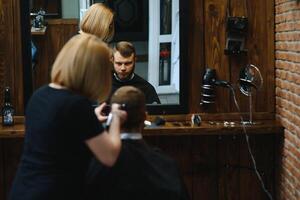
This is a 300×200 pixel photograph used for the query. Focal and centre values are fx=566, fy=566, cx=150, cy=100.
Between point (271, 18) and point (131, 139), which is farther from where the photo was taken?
point (271, 18)

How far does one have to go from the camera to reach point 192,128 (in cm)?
379

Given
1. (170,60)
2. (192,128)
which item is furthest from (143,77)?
(192,128)

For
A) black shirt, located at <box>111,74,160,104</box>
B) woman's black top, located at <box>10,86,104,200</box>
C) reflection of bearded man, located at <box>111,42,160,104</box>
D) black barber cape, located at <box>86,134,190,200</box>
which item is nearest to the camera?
woman's black top, located at <box>10,86,104,200</box>

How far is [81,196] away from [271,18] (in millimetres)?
2351

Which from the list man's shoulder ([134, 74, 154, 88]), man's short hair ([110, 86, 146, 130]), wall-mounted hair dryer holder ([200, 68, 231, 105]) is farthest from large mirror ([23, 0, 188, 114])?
man's short hair ([110, 86, 146, 130])

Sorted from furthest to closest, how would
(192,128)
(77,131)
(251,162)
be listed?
1. (251,162)
2. (192,128)
3. (77,131)

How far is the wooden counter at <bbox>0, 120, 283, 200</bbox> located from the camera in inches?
156

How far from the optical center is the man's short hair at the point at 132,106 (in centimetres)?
224

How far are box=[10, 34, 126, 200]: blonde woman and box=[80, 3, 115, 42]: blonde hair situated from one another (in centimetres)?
152

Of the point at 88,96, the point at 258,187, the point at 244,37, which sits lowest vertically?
the point at 258,187

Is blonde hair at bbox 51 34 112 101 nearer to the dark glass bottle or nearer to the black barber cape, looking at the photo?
the black barber cape

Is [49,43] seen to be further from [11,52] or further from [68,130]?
[68,130]

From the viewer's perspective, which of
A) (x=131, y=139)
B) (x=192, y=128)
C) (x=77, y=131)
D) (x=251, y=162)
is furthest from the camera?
(x=251, y=162)

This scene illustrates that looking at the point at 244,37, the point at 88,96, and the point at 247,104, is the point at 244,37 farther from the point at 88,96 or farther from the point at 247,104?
the point at 88,96
